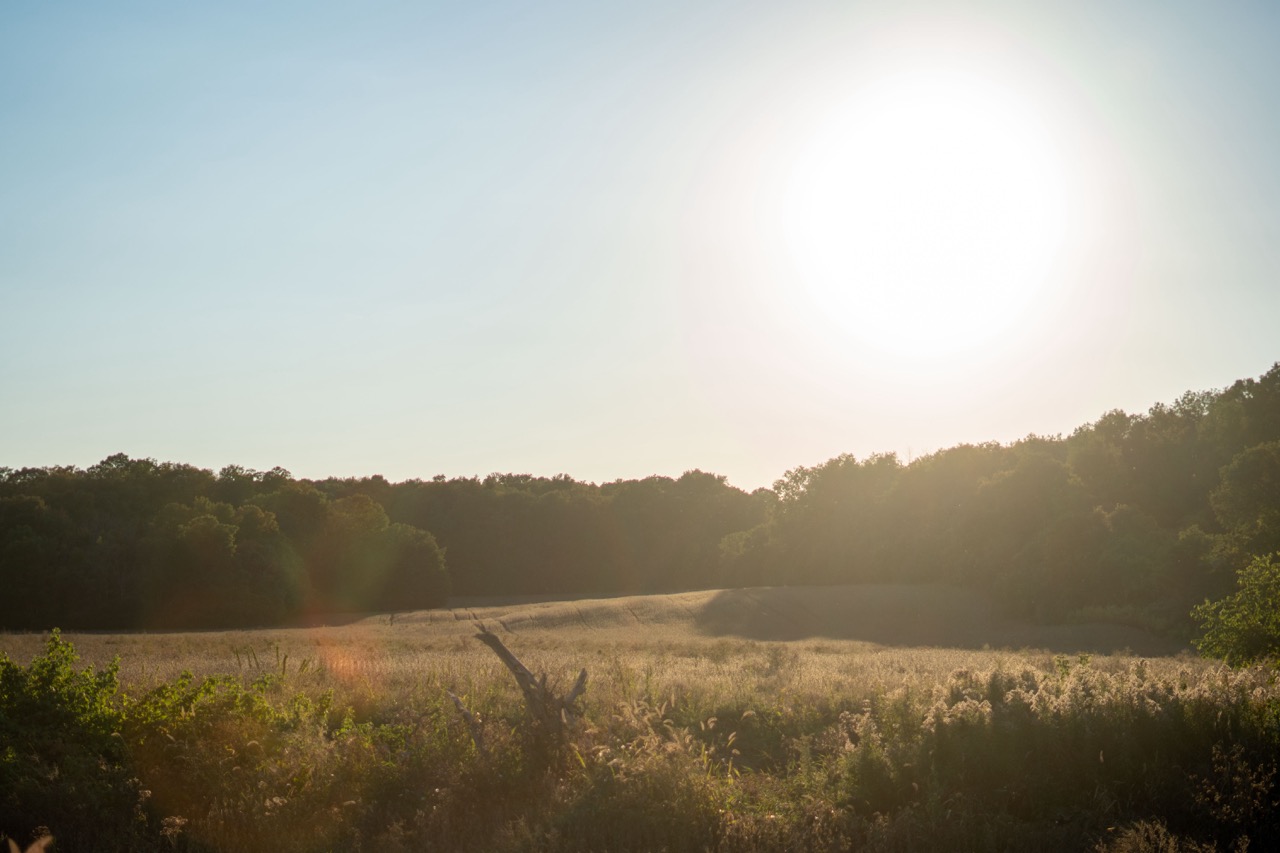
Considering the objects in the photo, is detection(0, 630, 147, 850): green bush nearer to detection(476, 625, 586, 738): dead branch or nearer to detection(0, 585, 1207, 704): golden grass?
detection(0, 585, 1207, 704): golden grass

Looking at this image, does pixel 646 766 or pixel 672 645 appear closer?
pixel 646 766

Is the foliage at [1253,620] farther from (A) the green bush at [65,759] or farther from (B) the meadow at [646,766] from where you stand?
(A) the green bush at [65,759]

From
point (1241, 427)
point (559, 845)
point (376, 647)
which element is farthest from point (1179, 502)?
point (559, 845)

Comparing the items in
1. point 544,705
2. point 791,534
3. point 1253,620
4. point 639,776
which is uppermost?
point 791,534

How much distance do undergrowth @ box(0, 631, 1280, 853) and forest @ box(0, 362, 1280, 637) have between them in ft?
88.2

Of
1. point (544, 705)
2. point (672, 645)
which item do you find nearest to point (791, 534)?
point (672, 645)

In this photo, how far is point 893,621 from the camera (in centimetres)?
4653

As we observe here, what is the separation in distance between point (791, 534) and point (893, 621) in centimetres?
1638

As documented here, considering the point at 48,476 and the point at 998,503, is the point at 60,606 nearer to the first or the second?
the point at 48,476

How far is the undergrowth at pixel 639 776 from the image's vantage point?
326 inches

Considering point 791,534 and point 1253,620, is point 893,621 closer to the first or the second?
point 791,534

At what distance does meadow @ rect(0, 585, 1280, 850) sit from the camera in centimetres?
832

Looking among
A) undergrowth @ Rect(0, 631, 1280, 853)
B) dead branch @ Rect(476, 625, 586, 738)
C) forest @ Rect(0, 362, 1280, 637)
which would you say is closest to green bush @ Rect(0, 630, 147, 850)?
undergrowth @ Rect(0, 631, 1280, 853)

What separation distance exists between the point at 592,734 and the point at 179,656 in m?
15.2
